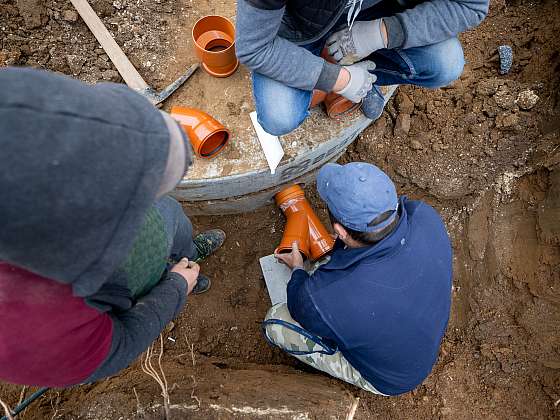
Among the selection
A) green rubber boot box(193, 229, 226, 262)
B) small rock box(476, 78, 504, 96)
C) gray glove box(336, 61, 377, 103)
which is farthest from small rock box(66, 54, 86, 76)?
small rock box(476, 78, 504, 96)

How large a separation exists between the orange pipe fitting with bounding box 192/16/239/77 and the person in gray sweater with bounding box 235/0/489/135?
7.8 inches

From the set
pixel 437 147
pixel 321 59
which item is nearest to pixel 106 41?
pixel 321 59

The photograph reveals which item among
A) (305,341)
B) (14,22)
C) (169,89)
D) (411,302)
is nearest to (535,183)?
(411,302)

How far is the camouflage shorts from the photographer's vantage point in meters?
1.97

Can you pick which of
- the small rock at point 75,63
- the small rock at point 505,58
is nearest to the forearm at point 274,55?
the small rock at point 75,63

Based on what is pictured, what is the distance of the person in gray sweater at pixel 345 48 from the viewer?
5.72ft

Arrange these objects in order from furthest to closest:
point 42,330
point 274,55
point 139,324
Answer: point 274,55 → point 139,324 → point 42,330

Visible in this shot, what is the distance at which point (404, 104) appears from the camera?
269 centimetres

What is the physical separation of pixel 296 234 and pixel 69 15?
1697mm

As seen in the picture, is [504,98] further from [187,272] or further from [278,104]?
[187,272]

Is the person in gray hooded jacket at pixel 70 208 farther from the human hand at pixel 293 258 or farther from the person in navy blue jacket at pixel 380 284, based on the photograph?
the human hand at pixel 293 258

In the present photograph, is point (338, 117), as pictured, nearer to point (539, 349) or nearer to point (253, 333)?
point (253, 333)

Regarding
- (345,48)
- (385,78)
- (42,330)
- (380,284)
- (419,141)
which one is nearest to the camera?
(42,330)

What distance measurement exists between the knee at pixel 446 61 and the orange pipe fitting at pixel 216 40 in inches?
39.4
